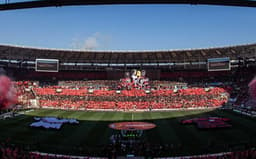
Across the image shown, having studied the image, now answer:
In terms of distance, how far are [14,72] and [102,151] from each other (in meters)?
56.1

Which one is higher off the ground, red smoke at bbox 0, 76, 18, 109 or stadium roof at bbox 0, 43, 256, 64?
stadium roof at bbox 0, 43, 256, 64

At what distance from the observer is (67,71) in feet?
241

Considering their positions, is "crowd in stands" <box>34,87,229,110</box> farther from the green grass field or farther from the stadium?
the green grass field

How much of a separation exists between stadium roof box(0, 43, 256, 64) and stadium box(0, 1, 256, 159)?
23 cm

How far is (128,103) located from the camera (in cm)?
5422

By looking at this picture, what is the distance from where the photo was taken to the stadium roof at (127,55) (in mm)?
56812

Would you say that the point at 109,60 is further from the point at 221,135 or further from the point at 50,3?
the point at 50,3

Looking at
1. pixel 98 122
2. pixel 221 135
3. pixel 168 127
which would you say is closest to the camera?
pixel 221 135

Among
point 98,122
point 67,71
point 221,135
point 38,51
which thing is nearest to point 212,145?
point 221,135

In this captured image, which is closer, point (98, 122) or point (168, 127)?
point (168, 127)

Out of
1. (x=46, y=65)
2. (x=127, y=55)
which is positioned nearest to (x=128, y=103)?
(x=127, y=55)

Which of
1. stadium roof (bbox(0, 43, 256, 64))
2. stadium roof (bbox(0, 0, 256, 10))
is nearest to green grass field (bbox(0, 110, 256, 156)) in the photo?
stadium roof (bbox(0, 0, 256, 10))

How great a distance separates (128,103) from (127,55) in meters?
15.1

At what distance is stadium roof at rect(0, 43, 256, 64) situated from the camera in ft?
186
